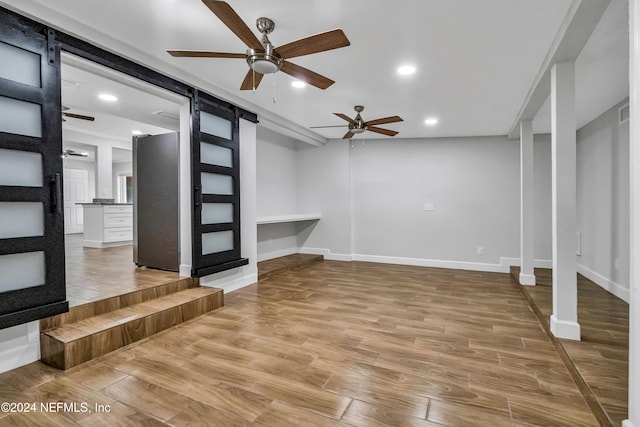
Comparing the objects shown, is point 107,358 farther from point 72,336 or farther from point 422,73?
point 422,73

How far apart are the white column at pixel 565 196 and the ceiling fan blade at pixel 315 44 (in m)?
1.81

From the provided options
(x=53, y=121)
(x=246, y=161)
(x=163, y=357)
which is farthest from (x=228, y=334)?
(x=246, y=161)

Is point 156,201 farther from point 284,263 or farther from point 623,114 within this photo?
point 623,114

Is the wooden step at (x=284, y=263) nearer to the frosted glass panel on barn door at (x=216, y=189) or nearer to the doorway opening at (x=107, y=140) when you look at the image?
the frosted glass panel on barn door at (x=216, y=189)

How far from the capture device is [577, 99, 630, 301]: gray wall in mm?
3775

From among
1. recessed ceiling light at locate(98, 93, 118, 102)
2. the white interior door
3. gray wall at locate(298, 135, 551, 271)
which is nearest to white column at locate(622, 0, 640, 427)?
recessed ceiling light at locate(98, 93, 118, 102)

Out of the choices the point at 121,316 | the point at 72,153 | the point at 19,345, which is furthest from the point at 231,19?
the point at 72,153

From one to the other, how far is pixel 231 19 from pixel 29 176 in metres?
1.85

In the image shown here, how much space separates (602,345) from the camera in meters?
2.50

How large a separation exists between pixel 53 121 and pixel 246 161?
240 centimetres

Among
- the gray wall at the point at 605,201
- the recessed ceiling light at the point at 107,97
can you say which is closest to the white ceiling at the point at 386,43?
the gray wall at the point at 605,201

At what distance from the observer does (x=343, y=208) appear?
268 inches

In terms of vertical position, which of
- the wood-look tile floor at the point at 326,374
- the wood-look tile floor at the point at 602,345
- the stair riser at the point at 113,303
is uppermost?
the stair riser at the point at 113,303

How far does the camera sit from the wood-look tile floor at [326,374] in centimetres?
184
